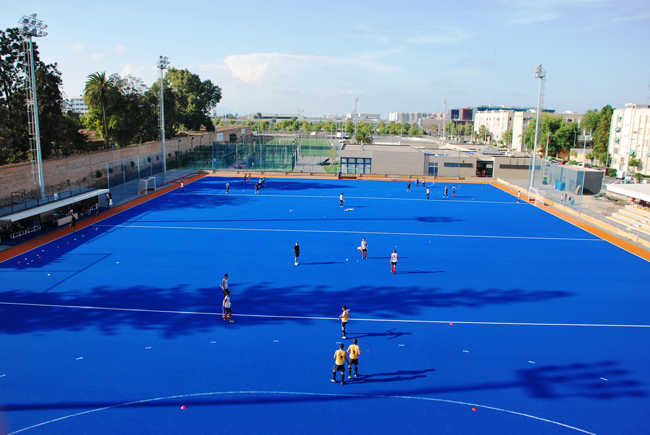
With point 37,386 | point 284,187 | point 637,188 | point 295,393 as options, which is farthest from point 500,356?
point 284,187

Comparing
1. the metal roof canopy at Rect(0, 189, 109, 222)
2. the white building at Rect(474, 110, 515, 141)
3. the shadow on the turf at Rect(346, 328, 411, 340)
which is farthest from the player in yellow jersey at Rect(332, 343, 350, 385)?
the white building at Rect(474, 110, 515, 141)

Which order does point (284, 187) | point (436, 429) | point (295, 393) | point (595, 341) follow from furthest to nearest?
point (284, 187), point (595, 341), point (295, 393), point (436, 429)

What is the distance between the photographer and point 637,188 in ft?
106

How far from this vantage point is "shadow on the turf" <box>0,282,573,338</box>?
14.7m

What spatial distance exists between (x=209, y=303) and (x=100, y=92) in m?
43.1

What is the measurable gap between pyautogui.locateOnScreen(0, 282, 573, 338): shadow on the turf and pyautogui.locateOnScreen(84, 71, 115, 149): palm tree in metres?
39.1

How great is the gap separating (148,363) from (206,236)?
1461 cm

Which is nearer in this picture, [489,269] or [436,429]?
[436,429]

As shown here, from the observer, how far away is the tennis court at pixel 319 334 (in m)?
10.2

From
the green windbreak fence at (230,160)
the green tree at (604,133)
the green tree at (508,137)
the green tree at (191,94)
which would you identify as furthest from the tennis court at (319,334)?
the green tree at (508,137)

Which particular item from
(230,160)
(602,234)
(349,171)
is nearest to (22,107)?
(230,160)

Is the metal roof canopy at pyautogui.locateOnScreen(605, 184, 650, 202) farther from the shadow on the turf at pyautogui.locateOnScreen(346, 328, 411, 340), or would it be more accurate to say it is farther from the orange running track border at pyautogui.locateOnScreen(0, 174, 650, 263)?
the shadow on the turf at pyautogui.locateOnScreen(346, 328, 411, 340)

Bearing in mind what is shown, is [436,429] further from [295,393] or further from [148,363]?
[148,363]

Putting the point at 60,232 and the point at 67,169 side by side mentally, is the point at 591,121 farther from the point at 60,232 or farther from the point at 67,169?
the point at 60,232
